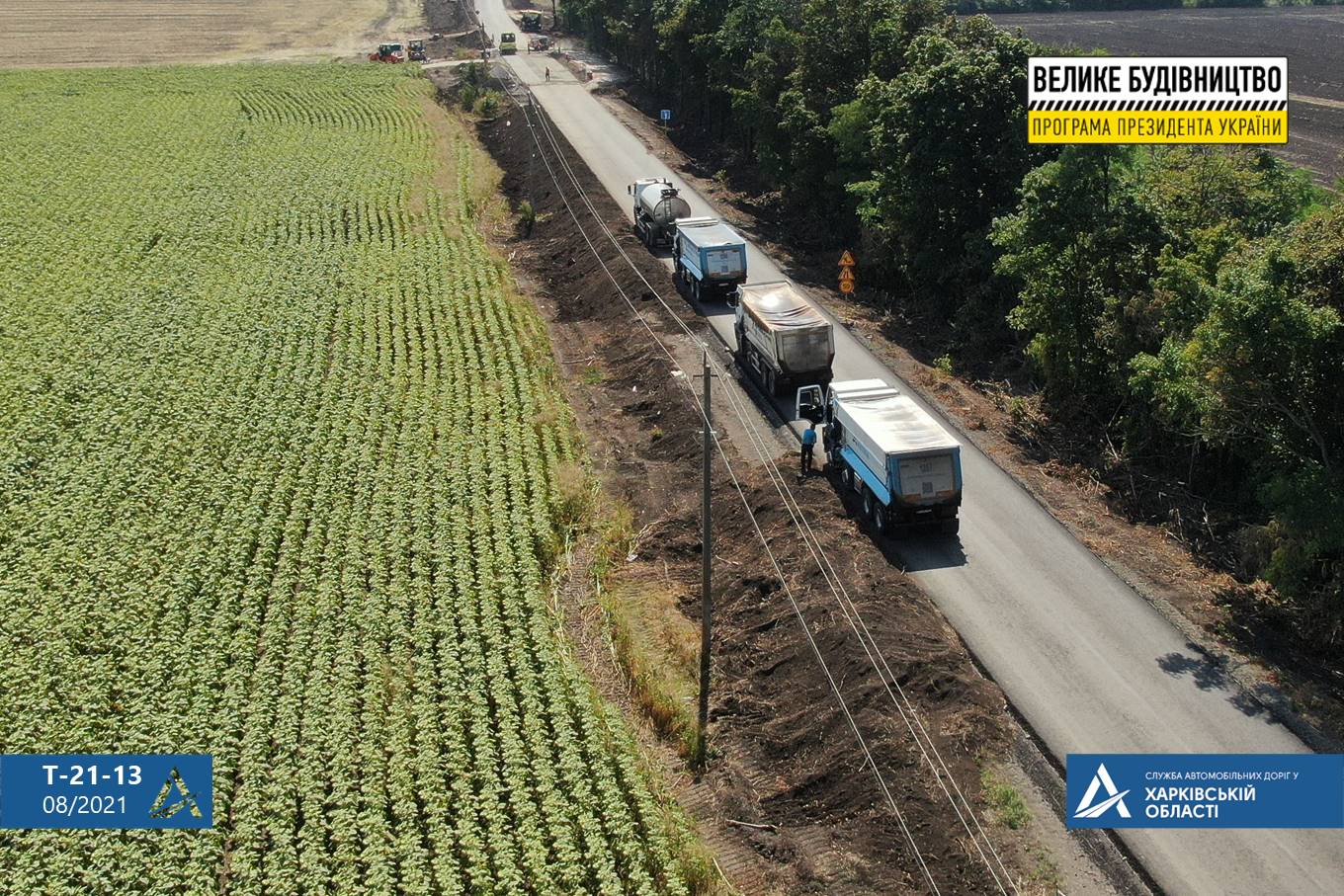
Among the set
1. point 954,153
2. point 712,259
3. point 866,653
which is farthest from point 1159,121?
point 866,653

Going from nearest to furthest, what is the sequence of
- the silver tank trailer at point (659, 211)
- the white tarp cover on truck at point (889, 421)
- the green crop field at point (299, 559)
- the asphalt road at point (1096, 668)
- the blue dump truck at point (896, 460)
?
the asphalt road at point (1096, 668) < the green crop field at point (299, 559) < the blue dump truck at point (896, 460) < the white tarp cover on truck at point (889, 421) < the silver tank trailer at point (659, 211)

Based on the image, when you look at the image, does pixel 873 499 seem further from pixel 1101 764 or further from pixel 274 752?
pixel 274 752

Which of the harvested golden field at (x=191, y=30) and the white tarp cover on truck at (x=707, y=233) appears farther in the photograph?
the harvested golden field at (x=191, y=30)

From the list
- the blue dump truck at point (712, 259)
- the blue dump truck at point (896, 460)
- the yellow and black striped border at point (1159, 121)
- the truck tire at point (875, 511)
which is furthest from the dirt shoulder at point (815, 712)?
the yellow and black striped border at point (1159, 121)

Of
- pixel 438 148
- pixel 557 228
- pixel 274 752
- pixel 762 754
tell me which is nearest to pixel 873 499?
pixel 762 754

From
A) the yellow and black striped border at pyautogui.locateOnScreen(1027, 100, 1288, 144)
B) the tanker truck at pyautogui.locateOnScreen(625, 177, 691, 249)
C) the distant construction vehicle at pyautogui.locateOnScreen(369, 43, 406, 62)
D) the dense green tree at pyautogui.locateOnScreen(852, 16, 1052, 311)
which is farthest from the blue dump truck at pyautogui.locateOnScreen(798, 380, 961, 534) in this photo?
the distant construction vehicle at pyautogui.locateOnScreen(369, 43, 406, 62)

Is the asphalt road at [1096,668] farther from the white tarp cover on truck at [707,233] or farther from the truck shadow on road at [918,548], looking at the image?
the white tarp cover on truck at [707,233]

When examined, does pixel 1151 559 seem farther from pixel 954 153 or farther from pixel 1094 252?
pixel 954 153
